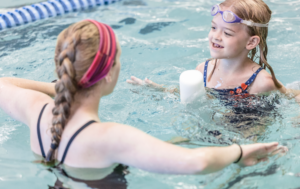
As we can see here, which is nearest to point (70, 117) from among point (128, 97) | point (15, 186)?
point (15, 186)

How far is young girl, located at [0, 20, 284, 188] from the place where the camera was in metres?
1.87

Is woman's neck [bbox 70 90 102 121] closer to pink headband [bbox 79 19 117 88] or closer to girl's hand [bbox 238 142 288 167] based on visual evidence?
pink headband [bbox 79 19 117 88]

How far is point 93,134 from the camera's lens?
2002 millimetres

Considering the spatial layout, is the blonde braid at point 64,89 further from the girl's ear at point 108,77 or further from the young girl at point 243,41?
the young girl at point 243,41

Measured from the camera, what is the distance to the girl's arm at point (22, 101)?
237 centimetres

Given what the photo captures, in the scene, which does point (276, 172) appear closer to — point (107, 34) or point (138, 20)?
point (107, 34)

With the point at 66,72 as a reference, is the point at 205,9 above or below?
below

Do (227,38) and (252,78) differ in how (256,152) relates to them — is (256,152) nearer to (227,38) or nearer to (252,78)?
(252,78)

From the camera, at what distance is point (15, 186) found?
260 cm

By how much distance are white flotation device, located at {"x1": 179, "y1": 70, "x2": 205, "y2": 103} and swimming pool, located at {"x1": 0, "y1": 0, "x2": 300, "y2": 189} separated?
0.83 feet

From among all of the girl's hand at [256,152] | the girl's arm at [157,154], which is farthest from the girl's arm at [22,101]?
the girl's hand at [256,152]

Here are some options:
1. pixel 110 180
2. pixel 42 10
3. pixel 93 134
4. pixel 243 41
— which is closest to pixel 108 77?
pixel 93 134

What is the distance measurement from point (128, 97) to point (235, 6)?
67.4 inches

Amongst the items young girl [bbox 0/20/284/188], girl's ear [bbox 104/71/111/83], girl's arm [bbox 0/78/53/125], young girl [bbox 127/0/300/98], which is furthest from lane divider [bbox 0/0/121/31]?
girl's ear [bbox 104/71/111/83]
